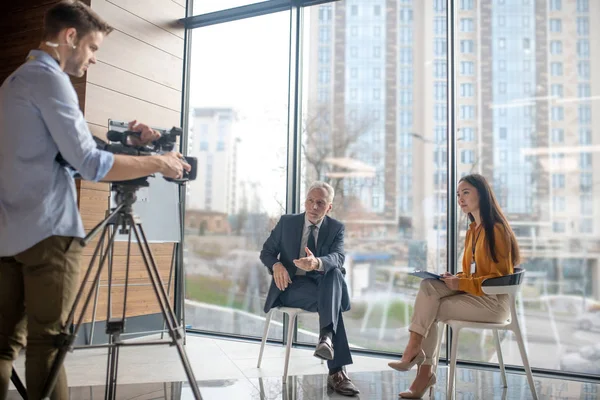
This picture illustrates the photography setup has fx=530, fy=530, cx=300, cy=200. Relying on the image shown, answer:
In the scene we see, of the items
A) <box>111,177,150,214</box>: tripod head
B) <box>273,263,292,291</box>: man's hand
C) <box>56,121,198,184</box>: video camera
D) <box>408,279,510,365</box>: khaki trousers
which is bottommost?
<box>408,279,510,365</box>: khaki trousers

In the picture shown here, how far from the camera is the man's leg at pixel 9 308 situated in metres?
1.67

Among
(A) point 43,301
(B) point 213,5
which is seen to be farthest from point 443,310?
(B) point 213,5

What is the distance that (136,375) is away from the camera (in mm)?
3186

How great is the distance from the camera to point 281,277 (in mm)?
3119

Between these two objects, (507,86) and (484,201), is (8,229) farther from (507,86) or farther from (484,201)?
(507,86)

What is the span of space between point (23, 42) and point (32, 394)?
136 inches

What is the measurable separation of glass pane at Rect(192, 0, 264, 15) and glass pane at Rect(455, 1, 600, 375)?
1.93 meters

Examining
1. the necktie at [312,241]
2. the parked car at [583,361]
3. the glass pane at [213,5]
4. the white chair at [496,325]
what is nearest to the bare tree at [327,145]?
the necktie at [312,241]

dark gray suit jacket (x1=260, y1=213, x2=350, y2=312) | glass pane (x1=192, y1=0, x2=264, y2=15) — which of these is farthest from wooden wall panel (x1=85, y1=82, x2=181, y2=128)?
dark gray suit jacket (x1=260, y1=213, x2=350, y2=312)

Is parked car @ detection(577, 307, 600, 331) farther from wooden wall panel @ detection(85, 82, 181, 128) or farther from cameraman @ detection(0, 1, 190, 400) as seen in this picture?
wooden wall panel @ detection(85, 82, 181, 128)

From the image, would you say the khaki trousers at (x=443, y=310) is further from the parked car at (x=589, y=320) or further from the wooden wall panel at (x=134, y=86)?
the wooden wall panel at (x=134, y=86)

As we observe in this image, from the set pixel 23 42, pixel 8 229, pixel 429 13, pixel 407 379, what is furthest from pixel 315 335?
pixel 23 42

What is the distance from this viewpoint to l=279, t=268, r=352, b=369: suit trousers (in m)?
2.91

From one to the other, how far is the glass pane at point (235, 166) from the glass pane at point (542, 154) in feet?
5.18
